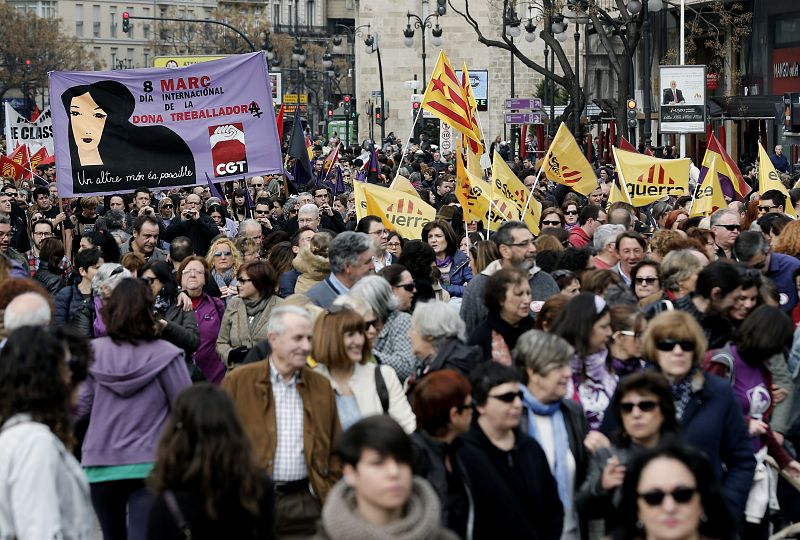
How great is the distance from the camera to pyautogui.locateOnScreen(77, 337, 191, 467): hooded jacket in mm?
6703

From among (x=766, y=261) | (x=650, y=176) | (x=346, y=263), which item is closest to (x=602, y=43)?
(x=650, y=176)

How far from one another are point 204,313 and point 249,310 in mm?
463

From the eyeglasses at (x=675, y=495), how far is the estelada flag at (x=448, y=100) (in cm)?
1116

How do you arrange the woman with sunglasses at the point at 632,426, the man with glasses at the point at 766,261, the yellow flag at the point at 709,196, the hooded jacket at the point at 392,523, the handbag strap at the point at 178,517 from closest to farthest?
the hooded jacket at the point at 392,523 < the handbag strap at the point at 178,517 < the woman with sunglasses at the point at 632,426 < the man with glasses at the point at 766,261 < the yellow flag at the point at 709,196

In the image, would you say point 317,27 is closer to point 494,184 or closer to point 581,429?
point 494,184

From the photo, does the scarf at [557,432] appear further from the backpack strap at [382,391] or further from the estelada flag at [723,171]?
the estelada flag at [723,171]

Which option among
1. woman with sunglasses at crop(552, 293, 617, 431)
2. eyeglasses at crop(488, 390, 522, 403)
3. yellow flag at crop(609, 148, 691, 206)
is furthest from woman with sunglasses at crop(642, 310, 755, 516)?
yellow flag at crop(609, 148, 691, 206)

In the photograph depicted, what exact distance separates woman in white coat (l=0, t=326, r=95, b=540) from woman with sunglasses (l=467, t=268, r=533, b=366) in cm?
279

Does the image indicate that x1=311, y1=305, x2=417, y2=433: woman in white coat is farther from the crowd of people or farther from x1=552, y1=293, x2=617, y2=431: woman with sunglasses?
x1=552, y1=293, x2=617, y2=431: woman with sunglasses

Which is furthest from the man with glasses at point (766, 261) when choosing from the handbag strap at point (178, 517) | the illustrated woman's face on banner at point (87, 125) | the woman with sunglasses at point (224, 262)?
the illustrated woman's face on banner at point (87, 125)

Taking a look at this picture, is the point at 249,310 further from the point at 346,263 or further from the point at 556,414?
the point at 556,414

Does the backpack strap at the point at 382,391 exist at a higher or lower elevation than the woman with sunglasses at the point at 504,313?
lower

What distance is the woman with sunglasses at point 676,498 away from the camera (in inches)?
172

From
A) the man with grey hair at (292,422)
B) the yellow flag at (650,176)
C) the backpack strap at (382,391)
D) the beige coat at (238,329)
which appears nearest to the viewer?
the man with grey hair at (292,422)
